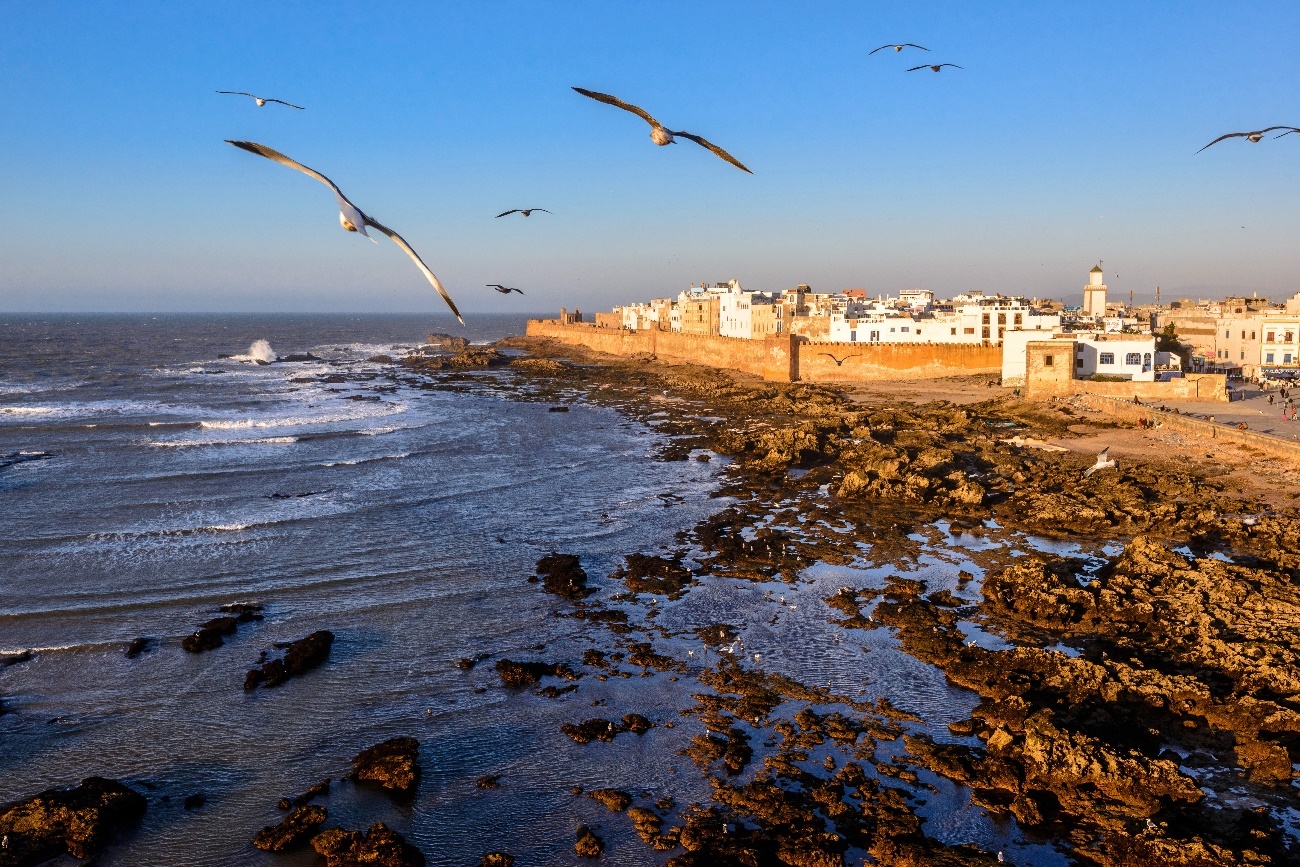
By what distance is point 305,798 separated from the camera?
988 cm

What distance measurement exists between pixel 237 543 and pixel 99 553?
2.79m

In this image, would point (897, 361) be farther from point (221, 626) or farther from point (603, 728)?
point (603, 728)

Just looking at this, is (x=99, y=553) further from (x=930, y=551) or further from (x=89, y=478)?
(x=930, y=551)

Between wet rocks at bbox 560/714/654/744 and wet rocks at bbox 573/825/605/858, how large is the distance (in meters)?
2.03

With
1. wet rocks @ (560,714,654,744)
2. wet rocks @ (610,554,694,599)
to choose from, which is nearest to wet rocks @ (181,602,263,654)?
wet rocks @ (560,714,654,744)

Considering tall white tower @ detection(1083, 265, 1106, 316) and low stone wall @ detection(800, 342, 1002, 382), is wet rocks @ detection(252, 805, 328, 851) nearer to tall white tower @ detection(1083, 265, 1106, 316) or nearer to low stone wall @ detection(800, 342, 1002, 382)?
low stone wall @ detection(800, 342, 1002, 382)

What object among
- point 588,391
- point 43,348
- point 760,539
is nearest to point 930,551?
point 760,539

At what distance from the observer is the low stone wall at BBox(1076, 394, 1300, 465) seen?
23.4m

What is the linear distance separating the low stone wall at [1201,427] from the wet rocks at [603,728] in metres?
20.7

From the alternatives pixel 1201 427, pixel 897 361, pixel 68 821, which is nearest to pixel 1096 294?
pixel 897 361

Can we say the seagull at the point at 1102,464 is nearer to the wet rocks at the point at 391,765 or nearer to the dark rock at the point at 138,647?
the wet rocks at the point at 391,765

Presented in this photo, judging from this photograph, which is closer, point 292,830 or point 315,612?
point 292,830

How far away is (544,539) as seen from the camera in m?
20.6

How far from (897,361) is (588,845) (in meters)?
46.3
